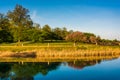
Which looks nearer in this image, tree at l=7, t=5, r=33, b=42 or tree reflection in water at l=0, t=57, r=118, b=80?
tree reflection in water at l=0, t=57, r=118, b=80

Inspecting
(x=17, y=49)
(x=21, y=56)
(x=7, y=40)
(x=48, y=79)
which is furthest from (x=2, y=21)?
(x=48, y=79)

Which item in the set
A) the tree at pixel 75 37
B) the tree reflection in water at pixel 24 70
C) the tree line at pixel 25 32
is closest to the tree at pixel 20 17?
the tree line at pixel 25 32

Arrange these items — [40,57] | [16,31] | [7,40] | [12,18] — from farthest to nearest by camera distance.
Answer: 1. [12,18]
2. [7,40]
3. [16,31]
4. [40,57]

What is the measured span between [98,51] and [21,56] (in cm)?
1790

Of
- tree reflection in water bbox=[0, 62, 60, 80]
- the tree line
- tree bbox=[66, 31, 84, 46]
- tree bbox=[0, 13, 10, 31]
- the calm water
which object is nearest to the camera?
the calm water

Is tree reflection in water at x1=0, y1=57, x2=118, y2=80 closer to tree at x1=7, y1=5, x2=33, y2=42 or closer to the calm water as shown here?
the calm water

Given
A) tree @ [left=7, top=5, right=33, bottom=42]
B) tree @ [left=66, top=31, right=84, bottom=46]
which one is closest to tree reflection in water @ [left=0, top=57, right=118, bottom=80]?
tree @ [left=66, top=31, right=84, bottom=46]

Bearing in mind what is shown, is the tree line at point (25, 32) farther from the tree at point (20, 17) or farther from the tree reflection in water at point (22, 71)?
the tree reflection in water at point (22, 71)

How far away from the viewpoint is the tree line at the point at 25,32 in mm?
93562

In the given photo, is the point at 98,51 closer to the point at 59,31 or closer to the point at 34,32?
the point at 34,32

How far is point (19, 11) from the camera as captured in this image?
113500mm

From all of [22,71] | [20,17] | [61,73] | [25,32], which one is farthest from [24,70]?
[20,17]

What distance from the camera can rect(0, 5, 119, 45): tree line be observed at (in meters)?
93.6

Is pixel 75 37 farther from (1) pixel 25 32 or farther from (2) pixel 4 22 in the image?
(2) pixel 4 22
